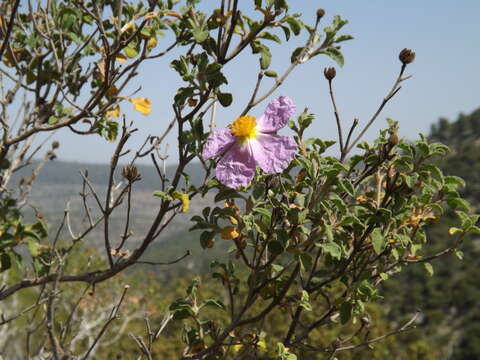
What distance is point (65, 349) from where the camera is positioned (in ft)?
4.89

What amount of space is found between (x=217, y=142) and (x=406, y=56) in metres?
0.72

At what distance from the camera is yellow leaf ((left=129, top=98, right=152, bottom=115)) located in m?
1.94

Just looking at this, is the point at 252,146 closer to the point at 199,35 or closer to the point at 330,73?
the point at 199,35

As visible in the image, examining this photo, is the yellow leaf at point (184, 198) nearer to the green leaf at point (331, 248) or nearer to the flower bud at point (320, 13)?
the green leaf at point (331, 248)

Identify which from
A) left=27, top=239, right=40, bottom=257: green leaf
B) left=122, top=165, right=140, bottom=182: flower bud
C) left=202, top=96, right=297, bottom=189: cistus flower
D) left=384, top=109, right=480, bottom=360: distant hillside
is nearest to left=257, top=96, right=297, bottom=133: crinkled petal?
left=202, top=96, right=297, bottom=189: cistus flower

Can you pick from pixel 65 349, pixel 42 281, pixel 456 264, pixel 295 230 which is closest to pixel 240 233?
pixel 295 230

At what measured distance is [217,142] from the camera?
47.9 inches

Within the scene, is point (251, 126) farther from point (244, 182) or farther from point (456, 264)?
point (456, 264)

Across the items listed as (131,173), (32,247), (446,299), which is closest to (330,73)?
(131,173)

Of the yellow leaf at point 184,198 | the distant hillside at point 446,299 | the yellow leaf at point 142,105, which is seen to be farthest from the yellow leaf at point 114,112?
the distant hillside at point 446,299

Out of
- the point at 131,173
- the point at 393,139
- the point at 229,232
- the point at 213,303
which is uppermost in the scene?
the point at 393,139

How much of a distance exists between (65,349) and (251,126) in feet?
3.23

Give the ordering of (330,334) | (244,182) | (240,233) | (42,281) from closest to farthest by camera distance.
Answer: (244,182), (240,233), (42,281), (330,334)

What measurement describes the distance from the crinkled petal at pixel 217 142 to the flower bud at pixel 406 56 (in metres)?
0.66
